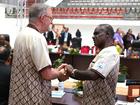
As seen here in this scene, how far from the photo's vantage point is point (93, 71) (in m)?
2.22

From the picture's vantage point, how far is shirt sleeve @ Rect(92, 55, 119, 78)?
2.22 m

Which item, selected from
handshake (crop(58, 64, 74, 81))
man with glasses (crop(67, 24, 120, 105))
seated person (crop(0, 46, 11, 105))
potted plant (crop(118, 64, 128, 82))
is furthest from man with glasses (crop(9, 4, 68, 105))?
potted plant (crop(118, 64, 128, 82))

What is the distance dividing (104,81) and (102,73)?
10 cm

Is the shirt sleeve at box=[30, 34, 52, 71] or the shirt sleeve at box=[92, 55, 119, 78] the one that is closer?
the shirt sleeve at box=[30, 34, 52, 71]

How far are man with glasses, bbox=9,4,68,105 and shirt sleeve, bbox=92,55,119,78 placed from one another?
0.30 m

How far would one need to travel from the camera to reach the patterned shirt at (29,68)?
2113 millimetres

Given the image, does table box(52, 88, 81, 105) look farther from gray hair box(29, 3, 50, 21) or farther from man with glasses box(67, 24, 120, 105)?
gray hair box(29, 3, 50, 21)

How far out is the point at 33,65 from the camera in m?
2.15

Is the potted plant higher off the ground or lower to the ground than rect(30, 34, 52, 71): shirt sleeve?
lower

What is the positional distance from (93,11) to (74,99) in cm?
1088

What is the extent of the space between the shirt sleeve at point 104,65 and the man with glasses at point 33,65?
305mm

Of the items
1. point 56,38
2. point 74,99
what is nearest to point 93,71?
point 74,99

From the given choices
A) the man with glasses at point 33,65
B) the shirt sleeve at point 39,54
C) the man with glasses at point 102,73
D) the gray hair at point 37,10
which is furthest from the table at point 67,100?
the gray hair at point 37,10

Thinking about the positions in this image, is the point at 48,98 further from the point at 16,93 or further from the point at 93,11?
the point at 93,11
